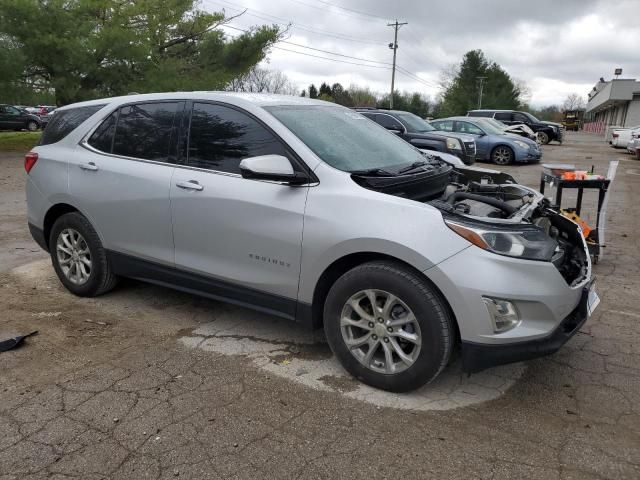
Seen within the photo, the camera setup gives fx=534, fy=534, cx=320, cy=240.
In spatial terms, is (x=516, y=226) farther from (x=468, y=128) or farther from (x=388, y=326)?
(x=468, y=128)

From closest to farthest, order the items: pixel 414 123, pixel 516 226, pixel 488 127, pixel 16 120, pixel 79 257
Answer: pixel 516 226, pixel 79 257, pixel 414 123, pixel 488 127, pixel 16 120

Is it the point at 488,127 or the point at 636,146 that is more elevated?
the point at 488,127

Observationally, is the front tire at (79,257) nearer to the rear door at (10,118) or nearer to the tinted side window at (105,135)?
the tinted side window at (105,135)

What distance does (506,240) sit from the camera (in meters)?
2.92

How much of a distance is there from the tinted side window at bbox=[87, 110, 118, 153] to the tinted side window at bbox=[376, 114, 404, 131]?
9.41 meters

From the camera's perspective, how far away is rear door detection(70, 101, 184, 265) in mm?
4004

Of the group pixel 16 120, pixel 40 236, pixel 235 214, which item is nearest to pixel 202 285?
pixel 235 214

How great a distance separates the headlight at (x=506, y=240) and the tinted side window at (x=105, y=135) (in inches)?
115

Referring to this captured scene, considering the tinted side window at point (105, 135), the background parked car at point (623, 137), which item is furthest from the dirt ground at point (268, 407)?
the background parked car at point (623, 137)

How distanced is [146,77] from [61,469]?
65.5 ft

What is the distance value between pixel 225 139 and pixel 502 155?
1521cm

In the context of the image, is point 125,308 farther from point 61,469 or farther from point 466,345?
point 466,345

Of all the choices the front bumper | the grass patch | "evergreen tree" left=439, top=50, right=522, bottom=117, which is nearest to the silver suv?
the front bumper

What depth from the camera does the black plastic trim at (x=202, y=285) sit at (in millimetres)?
3551
